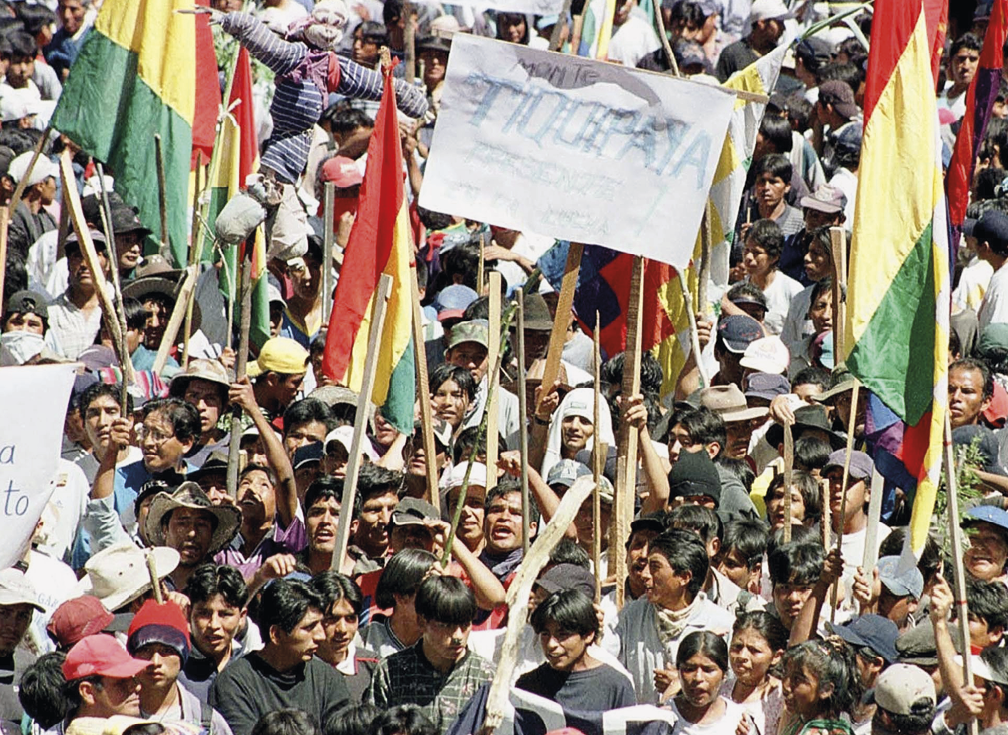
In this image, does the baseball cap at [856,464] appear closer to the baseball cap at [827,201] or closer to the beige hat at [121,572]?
the beige hat at [121,572]

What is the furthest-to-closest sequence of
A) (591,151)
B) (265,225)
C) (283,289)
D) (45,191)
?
(45,191)
(283,289)
(265,225)
(591,151)

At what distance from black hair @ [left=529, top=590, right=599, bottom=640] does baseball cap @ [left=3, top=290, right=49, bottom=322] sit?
15.6 feet

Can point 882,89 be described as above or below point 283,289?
above

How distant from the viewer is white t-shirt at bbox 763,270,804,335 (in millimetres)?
13164

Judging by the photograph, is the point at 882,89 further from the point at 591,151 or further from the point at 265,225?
the point at 265,225

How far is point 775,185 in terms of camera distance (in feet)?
46.5

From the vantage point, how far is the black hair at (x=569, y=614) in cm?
810

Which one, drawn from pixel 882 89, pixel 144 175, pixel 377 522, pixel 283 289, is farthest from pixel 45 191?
pixel 882 89

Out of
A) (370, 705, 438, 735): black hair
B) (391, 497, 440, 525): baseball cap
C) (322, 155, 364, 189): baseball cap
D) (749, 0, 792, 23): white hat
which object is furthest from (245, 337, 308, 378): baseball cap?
(749, 0, 792, 23): white hat

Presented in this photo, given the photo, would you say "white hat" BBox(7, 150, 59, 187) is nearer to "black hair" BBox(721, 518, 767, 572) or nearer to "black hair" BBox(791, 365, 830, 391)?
"black hair" BBox(791, 365, 830, 391)

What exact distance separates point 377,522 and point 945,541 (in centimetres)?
238

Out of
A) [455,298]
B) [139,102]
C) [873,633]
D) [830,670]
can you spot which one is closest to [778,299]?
[455,298]

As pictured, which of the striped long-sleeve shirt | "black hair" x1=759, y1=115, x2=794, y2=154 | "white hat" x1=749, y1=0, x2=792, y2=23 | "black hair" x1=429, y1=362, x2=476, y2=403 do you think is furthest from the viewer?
"white hat" x1=749, y1=0, x2=792, y2=23

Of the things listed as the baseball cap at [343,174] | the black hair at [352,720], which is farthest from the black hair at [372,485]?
the baseball cap at [343,174]
